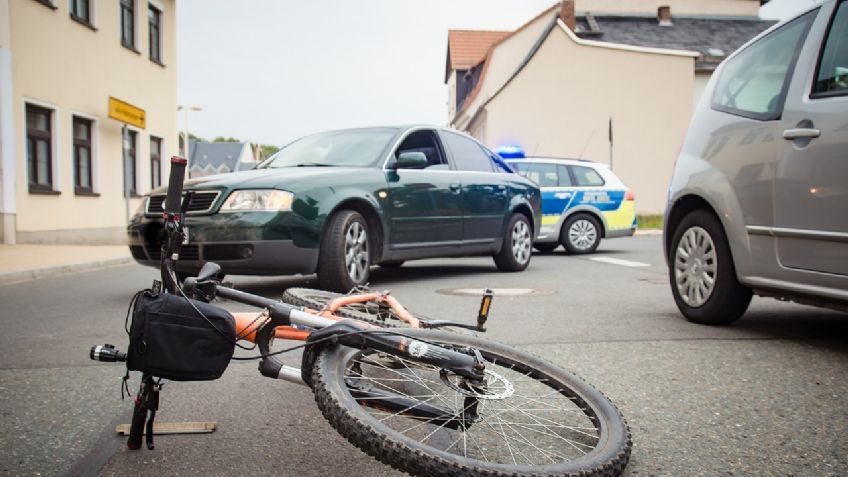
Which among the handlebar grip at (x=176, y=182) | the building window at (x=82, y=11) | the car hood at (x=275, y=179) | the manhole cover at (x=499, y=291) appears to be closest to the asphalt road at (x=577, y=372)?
the manhole cover at (x=499, y=291)

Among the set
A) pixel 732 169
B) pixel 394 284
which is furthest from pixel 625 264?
pixel 732 169

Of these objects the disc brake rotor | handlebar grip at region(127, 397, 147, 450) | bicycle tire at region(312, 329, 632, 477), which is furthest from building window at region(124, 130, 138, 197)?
the disc brake rotor

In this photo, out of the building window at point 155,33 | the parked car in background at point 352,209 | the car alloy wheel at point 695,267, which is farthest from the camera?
the building window at point 155,33

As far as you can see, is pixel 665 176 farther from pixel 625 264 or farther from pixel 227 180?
pixel 227 180

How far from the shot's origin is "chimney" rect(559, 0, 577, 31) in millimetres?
34438

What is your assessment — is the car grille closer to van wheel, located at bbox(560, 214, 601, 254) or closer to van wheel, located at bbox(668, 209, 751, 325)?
van wheel, located at bbox(668, 209, 751, 325)

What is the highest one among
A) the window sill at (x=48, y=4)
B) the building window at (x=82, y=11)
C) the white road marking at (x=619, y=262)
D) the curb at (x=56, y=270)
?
the building window at (x=82, y=11)

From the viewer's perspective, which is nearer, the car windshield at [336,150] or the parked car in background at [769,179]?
the parked car in background at [769,179]

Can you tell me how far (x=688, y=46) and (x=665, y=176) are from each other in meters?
7.58

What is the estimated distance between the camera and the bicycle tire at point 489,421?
1.95 metres

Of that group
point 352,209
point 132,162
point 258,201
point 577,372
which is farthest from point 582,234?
point 132,162

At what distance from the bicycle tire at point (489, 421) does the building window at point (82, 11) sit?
17.6 meters

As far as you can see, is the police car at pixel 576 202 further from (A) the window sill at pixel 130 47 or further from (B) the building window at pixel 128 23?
(B) the building window at pixel 128 23

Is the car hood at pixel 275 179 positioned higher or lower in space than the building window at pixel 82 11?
lower
